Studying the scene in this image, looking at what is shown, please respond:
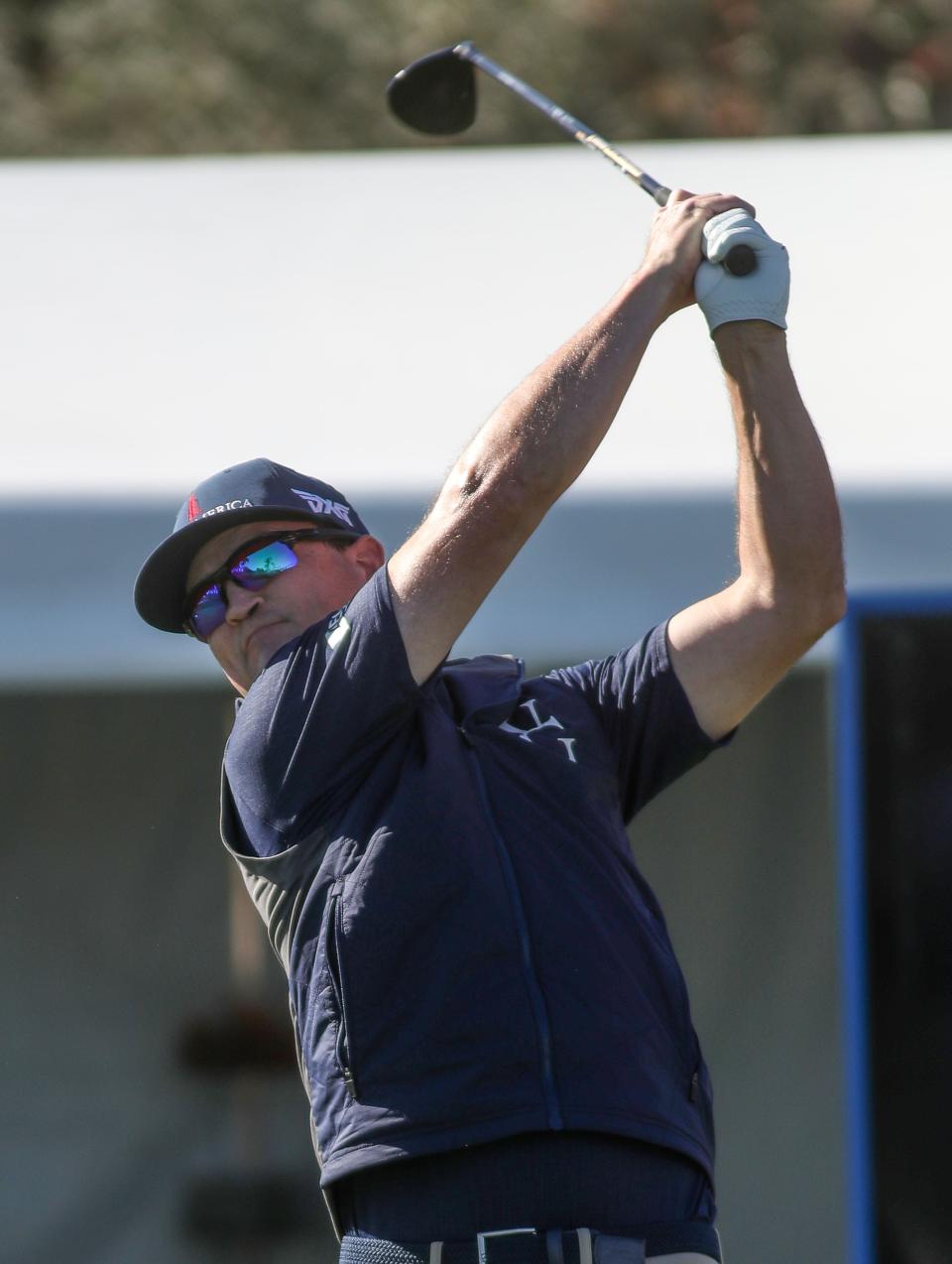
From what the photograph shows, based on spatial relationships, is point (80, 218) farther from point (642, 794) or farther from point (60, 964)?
point (642, 794)

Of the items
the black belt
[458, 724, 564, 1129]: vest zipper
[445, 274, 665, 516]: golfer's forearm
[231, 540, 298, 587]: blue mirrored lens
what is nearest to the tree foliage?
[231, 540, 298, 587]: blue mirrored lens

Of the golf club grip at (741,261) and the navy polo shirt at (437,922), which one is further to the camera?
the golf club grip at (741,261)

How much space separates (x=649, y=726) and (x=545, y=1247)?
541 mm

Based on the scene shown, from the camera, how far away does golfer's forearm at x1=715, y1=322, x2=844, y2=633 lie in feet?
5.17

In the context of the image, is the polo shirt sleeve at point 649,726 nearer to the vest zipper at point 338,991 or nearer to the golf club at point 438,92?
the vest zipper at point 338,991

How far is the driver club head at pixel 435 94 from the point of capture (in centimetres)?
239

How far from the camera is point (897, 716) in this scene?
2412 millimetres

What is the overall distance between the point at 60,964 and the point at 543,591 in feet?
3.71

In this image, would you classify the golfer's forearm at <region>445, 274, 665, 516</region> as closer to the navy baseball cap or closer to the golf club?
the navy baseball cap

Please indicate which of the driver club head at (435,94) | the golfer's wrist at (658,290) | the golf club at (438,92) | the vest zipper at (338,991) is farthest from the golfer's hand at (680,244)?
Result: the driver club head at (435,94)

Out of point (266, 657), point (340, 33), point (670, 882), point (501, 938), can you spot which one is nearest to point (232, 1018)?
point (670, 882)

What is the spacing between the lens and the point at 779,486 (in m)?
1.62

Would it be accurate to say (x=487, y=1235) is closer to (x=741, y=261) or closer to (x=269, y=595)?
(x=269, y=595)

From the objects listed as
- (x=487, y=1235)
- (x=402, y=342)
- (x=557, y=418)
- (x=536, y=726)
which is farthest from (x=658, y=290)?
(x=402, y=342)
